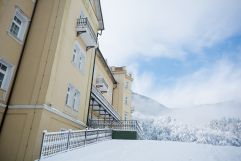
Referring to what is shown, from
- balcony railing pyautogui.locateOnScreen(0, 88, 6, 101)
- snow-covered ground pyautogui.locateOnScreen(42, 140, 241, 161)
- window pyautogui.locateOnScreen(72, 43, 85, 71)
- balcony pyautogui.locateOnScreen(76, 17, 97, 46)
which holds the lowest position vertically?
snow-covered ground pyautogui.locateOnScreen(42, 140, 241, 161)

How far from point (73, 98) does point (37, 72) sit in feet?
13.0

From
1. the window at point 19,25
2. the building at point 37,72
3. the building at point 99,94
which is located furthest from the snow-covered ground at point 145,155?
the building at point 99,94

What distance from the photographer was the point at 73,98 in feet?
52.2

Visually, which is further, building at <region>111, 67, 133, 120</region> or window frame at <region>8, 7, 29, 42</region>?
building at <region>111, 67, 133, 120</region>

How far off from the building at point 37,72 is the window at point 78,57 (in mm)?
76

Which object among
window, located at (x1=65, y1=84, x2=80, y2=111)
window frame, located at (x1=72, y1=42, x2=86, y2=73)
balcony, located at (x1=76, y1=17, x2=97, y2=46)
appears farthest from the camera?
window frame, located at (x1=72, y1=42, x2=86, y2=73)

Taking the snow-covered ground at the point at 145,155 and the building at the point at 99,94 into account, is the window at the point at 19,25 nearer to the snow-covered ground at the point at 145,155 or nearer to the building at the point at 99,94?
the snow-covered ground at the point at 145,155

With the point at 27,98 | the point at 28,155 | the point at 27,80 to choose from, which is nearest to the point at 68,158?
the point at 28,155

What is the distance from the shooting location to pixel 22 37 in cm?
1354

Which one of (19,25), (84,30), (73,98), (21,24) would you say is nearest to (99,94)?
(73,98)

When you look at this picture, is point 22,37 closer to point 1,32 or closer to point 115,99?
point 1,32

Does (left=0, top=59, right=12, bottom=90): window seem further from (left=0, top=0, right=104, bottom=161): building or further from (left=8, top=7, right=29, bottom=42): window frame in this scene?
(left=8, top=7, right=29, bottom=42): window frame

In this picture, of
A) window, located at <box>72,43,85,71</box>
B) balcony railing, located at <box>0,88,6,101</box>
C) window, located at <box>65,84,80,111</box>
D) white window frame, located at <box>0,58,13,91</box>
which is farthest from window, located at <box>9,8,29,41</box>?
window, located at <box>65,84,80,111</box>

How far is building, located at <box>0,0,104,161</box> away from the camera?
11.1 metres
